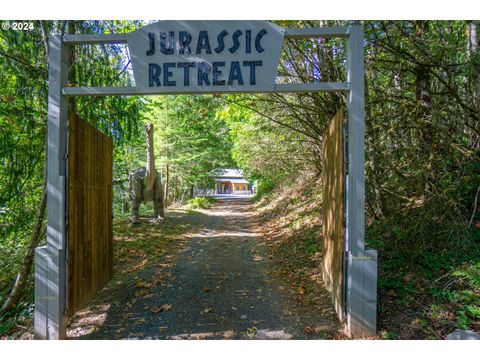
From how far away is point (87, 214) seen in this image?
4523 millimetres

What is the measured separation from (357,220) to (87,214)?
367cm

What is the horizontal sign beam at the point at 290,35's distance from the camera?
3645 millimetres

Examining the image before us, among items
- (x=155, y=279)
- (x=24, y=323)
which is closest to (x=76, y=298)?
(x=24, y=323)

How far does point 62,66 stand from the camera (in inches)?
148

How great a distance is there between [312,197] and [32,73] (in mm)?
9971

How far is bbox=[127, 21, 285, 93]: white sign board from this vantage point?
3646 mm

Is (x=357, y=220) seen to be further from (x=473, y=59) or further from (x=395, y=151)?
(x=473, y=59)

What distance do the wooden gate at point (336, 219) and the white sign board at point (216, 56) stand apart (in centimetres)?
116

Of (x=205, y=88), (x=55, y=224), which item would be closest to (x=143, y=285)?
(x=55, y=224)

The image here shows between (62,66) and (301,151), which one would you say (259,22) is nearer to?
(62,66)

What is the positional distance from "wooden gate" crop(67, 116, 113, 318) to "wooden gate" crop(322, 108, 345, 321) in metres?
3.33

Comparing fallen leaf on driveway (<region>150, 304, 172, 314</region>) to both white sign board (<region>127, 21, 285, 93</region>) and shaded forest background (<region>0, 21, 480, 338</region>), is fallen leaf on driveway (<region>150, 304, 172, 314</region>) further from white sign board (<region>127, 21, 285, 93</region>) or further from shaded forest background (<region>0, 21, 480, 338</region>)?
white sign board (<region>127, 21, 285, 93</region>)

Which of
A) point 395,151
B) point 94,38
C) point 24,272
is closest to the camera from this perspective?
point 94,38

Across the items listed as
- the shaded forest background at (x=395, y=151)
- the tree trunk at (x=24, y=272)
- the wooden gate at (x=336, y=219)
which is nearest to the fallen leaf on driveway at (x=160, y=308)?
the shaded forest background at (x=395, y=151)
